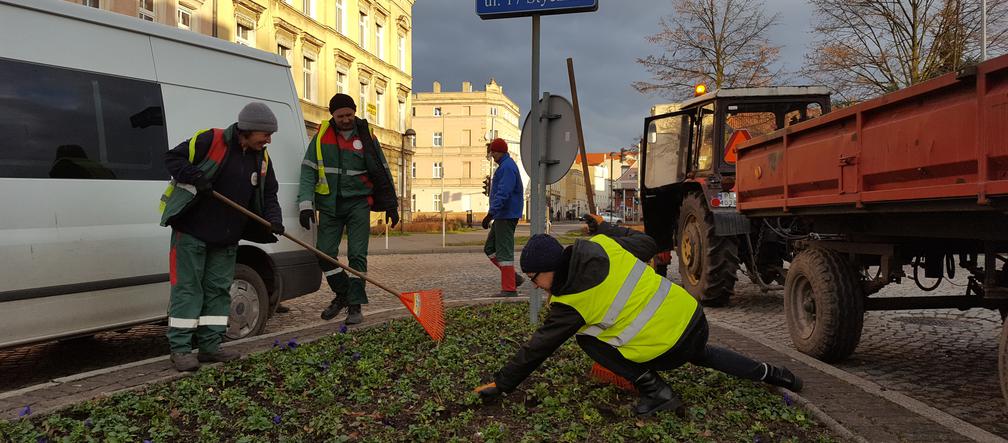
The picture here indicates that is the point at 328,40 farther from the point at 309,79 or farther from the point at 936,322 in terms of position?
the point at 936,322

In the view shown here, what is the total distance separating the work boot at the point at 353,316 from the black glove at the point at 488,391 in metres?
2.40

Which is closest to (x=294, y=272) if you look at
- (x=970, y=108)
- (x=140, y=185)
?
(x=140, y=185)

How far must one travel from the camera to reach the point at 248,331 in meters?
5.36

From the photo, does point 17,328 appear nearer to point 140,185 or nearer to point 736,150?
point 140,185

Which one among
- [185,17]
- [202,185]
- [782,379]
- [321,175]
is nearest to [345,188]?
[321,175]

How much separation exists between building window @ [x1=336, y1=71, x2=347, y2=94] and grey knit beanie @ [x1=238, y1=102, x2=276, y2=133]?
2846 centimetres

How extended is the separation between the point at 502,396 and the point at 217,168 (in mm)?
2323

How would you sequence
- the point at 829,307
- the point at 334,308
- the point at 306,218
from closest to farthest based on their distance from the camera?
the point at 829,307, the point at 306,218, the point at 334,308

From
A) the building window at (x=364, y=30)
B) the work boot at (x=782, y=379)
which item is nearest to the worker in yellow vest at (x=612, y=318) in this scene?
the work boot at (x=782, y=379)

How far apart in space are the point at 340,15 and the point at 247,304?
96.3ft

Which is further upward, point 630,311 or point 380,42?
point 380,42

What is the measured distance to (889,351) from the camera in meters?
5.48

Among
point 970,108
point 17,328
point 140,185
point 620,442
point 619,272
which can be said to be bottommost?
point 620,442

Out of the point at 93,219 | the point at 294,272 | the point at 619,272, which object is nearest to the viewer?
the point at 619,272
